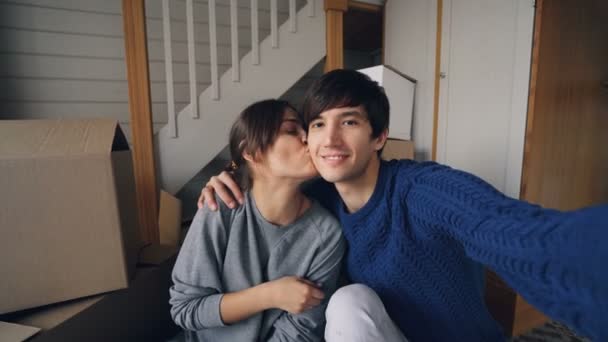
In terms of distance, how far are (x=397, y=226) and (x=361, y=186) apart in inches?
5.5

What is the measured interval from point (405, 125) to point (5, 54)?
230 centimetres

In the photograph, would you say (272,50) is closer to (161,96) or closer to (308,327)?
(161,96)

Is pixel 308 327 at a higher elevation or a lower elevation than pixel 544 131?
lower

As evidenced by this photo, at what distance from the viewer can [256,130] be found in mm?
796

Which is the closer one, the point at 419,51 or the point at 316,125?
the point at 316,125

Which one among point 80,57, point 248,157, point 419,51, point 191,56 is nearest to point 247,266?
point 248,157

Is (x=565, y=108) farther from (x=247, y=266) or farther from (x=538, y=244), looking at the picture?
(x=247, y=266)

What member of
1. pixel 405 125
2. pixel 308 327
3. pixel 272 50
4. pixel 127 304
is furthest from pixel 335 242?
pixel 272 50

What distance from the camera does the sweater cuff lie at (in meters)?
0.72

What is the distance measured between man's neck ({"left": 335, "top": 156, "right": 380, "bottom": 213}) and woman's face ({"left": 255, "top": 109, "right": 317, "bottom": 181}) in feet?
0.31

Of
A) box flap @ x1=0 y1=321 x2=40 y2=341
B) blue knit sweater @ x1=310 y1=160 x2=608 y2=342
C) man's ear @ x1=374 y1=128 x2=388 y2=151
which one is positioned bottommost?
box flap @ x1=0 y1=321 x2=40 y2=341

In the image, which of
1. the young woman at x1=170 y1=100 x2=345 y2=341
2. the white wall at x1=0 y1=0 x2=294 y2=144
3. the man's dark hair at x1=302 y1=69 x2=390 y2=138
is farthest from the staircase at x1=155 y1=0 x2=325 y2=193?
the man's dark hair at x1=302 y1=69 x2=390 y2=138

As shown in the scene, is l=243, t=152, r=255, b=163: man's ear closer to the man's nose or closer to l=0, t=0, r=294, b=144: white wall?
the man's nose

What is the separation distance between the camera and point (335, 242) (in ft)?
2.73
